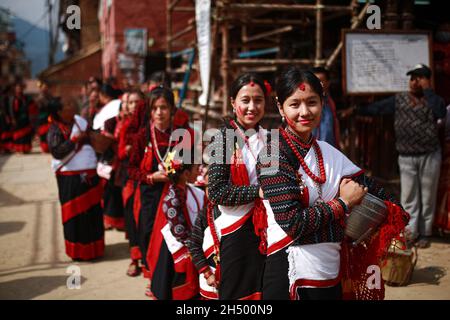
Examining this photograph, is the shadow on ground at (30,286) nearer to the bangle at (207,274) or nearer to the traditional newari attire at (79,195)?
the traditional newari attire at (79,195)

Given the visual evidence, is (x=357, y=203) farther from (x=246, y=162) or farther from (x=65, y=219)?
(x=65, y=219)

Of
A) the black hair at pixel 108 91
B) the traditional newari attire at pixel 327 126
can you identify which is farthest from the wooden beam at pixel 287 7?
the traditional newari attire at pixel 327 126

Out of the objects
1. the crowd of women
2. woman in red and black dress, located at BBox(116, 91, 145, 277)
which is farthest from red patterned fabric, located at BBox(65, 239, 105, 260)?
the crowd of women

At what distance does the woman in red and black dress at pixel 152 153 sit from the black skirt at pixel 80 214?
1.53 meters

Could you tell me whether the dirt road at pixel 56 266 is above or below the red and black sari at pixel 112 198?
below

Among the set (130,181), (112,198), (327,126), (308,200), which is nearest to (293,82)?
(308,200)

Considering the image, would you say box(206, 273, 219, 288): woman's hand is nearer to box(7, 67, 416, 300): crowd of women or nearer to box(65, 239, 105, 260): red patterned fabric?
box(7, 67, 416, 300): crowd of women

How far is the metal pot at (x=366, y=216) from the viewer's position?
6.79 feet

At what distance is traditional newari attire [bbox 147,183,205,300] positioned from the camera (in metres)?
3.46

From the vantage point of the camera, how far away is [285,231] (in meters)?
2.04

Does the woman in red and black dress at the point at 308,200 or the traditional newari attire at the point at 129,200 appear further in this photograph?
the traditional newari attire at the point at 129,200

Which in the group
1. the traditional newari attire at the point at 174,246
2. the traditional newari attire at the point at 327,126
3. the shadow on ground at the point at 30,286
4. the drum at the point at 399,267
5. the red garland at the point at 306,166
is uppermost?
the traditional newari attire at the point at 327,126
